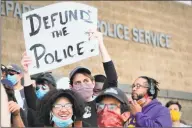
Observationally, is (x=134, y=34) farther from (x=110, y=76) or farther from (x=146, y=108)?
(x=146, y=108)

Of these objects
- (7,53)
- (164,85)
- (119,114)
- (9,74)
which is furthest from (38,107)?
(7,53)

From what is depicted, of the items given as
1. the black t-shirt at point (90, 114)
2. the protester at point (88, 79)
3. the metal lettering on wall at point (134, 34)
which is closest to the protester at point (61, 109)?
the black t-shirt at point (90, 114)

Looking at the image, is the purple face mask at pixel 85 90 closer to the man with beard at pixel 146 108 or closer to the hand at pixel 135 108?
the man with beard at pixel 146 108

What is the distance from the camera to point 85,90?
3.63 m

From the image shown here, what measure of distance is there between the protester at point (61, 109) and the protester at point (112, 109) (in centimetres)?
11

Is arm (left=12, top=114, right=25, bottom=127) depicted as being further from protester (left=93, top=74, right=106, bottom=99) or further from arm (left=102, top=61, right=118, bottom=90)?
protester (left=93, top=74, right=106, bottom=99)

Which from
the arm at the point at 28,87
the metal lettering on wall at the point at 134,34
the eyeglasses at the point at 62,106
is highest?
the metal lettering on wall at the point at 134,34

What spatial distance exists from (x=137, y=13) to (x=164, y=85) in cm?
438

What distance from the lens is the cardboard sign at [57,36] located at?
3.84 meters

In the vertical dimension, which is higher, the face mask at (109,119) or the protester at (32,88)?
the protester at (32,88)

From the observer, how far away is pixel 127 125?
324cm

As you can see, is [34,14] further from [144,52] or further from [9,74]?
[144,52]

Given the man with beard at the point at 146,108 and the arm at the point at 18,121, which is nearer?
the arm at the point at 18,121

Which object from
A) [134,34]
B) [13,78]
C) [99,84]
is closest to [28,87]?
[13,78]
